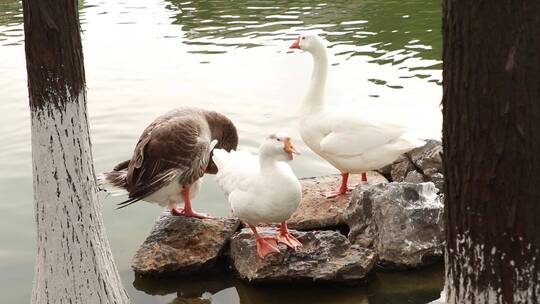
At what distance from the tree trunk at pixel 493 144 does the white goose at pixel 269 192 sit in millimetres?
2345

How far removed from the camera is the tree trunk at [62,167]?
3.99m

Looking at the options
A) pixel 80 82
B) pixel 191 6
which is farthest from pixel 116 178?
pixel 191 6

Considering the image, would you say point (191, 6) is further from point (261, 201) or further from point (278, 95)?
point (261, 201)

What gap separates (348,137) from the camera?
6191 mm

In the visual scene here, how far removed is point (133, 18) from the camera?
649 inches

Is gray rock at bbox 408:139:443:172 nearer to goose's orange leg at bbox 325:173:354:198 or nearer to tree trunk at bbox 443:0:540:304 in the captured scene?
goose's orange leg at bbox 325:173:354:198

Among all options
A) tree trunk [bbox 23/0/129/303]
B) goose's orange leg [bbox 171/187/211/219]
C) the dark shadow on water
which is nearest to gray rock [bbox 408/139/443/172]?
the dark shadow on water

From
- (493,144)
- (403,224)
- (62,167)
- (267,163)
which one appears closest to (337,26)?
(403,224)

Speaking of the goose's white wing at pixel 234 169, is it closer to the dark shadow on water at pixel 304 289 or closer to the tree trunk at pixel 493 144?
the dark shadow on water at pixel 304 289

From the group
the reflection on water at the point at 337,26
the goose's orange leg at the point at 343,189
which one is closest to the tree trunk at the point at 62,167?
the goose's orange leg at the point at 343,189

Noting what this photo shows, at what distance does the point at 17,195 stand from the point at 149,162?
2.43 m

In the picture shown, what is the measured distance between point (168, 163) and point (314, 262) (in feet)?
4.61

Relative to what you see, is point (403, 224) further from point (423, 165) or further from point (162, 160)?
point (162, 160)

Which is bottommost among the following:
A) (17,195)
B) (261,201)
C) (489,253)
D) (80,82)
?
(17,195)
